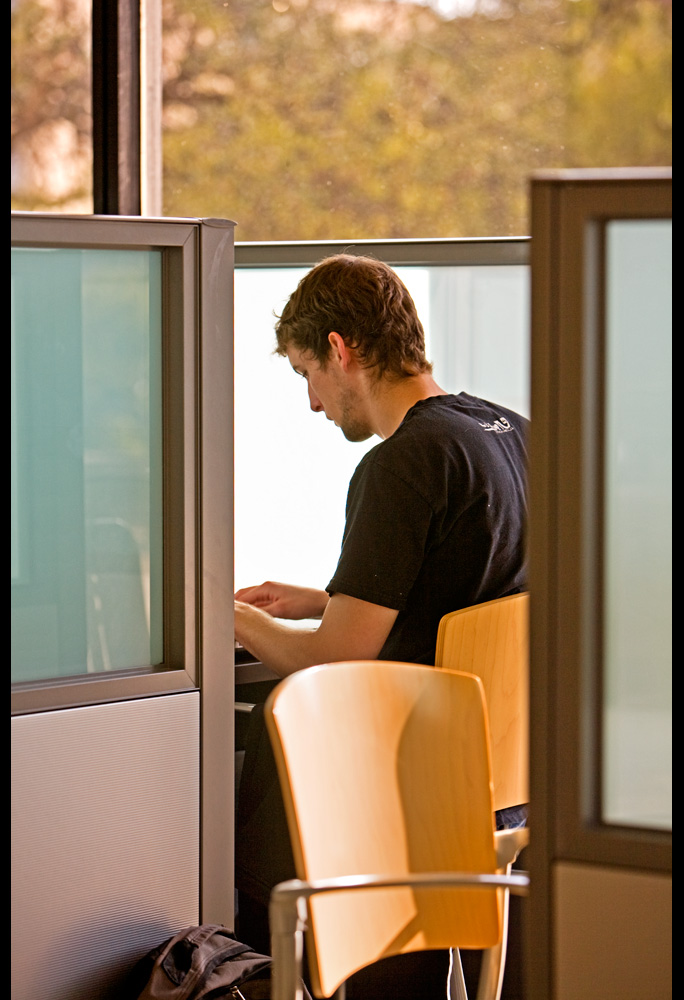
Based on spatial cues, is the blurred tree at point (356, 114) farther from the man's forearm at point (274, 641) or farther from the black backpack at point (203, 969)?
the black backpack at point (203, 969)

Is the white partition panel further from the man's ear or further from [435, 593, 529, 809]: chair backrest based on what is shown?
the man's ear

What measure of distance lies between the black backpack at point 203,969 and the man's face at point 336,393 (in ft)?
2.63

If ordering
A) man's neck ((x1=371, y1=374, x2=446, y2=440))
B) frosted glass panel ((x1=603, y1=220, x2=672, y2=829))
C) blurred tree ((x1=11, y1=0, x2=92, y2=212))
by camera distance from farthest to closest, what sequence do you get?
blurred tree ((x1=11, y1=0, x2=92, y2=212)) < man's neck ((x1=371, y1=374, x2=446, y2=440)) < frosted glass panel ((x1=603, y1=220, x2=672, y2=829))

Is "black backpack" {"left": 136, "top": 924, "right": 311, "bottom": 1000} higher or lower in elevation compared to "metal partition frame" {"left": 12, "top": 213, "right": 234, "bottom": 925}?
lower

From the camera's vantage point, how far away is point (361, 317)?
179cm

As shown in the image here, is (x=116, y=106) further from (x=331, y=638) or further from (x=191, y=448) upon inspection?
(x=331, y=638)

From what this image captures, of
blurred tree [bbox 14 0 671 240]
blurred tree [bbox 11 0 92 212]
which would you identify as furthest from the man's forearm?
blurred tree [bbox 11 0 92 212]

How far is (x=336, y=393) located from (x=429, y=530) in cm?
37

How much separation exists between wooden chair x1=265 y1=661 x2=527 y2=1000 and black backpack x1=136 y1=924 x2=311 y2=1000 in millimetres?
299

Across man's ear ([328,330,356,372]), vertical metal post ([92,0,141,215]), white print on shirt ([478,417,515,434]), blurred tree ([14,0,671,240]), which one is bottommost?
white print on shirt ([478,417,515,434])

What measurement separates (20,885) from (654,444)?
1.03m

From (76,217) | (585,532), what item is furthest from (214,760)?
(585,532)

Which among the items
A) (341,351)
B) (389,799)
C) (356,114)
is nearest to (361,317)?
(341,351)

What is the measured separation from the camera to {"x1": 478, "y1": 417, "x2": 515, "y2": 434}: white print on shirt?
1649 millimetres
